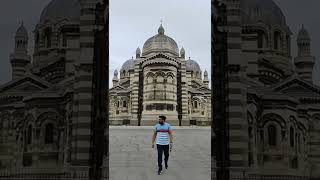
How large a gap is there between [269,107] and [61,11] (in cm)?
470

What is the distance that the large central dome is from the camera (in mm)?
41594

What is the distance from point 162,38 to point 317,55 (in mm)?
35186

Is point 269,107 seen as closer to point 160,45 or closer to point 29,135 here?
point 29,135

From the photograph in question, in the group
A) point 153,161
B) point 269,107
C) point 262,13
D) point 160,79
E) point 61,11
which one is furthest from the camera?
point 160,79

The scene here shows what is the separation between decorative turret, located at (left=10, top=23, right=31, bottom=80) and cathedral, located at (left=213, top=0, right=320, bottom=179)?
3.73m

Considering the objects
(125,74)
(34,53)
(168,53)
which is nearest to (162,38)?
(168,53)

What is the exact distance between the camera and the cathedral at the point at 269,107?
744cm

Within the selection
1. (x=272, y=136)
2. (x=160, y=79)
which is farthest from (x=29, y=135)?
(x=160, y=79)

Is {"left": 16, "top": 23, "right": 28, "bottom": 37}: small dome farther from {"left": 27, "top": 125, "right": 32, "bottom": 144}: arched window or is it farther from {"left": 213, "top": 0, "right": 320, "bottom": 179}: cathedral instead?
{"left": 213, "top": 0, "right": 320, "bottom": 179}: cathedral

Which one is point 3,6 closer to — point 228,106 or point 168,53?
point 228,106

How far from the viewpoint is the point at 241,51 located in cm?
747

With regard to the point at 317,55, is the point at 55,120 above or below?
below

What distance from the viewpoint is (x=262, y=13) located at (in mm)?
9234

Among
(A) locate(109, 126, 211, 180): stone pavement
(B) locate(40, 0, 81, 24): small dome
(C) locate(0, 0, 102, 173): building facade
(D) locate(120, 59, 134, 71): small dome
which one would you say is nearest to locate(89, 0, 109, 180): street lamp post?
(C) locate(0, 0, 102, 173): building facade
